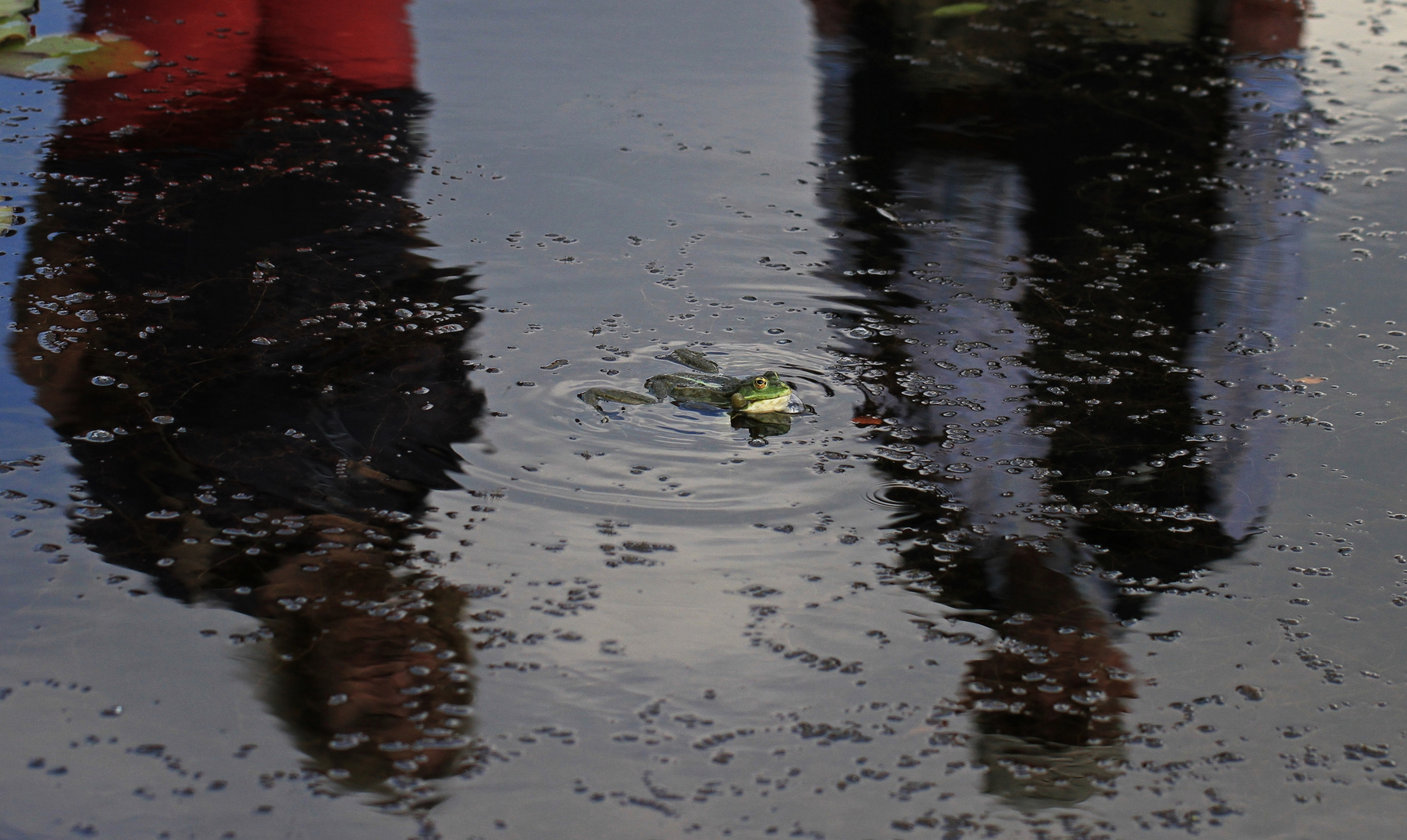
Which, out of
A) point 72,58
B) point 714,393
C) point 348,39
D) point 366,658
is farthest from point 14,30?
point 366,658

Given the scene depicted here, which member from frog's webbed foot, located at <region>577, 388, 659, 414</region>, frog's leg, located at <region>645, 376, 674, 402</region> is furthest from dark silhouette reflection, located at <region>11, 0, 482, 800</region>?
frog's leg, located at <region>645, 376, 674, 402</region>

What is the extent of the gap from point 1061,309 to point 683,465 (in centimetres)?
122

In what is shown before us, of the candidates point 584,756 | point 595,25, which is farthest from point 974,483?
point 595,25

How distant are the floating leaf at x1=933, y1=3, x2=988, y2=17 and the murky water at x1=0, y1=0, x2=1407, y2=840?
1.21 metres

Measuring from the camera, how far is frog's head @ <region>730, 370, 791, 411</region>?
8.20 feet

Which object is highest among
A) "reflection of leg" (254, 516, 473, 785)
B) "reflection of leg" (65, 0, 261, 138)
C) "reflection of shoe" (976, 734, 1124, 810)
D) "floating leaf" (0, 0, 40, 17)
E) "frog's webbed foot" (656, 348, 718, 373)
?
"floating leaf" (0, 0, 40, 17)

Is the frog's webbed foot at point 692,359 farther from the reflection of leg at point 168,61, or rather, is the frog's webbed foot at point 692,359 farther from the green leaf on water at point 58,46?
the green leaf on water at point 58,46

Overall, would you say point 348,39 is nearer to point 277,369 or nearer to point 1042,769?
point 277,369

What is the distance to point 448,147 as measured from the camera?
3.91m

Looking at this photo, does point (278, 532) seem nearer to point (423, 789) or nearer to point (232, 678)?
point (232, 678)

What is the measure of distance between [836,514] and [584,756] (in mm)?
741

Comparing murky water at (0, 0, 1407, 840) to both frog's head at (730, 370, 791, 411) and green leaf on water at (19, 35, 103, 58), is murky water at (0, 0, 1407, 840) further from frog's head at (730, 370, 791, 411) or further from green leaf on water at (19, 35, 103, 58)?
green leaf on water at (19, 35, 103, 58)

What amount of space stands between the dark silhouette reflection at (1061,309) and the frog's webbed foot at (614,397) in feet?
1.48

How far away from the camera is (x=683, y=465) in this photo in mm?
2410
